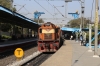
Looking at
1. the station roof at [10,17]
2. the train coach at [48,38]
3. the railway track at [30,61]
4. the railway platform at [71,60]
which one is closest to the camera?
the railway platform at [71,60]

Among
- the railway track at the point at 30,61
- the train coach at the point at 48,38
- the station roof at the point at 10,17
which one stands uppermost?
the station roof at the point at 10,17

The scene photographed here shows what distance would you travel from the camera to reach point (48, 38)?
29.6 meters

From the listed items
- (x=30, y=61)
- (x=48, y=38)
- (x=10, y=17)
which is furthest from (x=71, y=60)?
(x=10, y=17)

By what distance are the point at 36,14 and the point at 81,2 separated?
14105 mm


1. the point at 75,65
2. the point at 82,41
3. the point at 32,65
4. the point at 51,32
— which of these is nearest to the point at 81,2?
the point at 82,41

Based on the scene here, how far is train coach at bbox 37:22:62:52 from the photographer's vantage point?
28820 millimetres

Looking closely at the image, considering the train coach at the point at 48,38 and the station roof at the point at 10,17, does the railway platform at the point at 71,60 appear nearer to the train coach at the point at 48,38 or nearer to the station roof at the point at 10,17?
the train coach at the point at 48,38

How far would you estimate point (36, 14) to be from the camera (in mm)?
60375

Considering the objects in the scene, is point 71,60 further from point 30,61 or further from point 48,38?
point 48,38

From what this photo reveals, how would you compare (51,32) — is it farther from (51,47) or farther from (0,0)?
(0,0)

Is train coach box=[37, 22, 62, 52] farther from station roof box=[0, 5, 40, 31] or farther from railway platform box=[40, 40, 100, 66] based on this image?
railway platform box=[40, 40, 100, 66]

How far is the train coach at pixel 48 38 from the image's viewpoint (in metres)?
28.8

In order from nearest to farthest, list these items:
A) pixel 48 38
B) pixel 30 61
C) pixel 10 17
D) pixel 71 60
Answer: pixel 71 60, pixel 30 61, pixel 48 38, pixel 10 17

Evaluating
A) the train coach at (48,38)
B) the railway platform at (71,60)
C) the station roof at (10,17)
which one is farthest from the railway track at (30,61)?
the station roof at (10,17)
